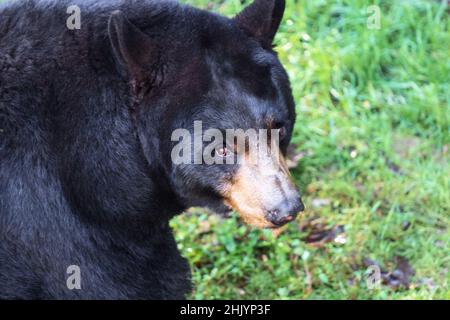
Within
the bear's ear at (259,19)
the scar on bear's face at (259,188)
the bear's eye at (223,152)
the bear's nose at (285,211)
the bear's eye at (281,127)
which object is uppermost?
the bear's ear at (259,19)

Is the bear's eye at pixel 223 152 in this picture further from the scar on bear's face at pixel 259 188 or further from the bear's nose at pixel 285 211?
the bear's nose at pixel 285 211

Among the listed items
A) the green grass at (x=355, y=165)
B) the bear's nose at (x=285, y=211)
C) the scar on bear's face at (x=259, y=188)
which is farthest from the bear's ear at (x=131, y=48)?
the green grass at (x=355, y=165)

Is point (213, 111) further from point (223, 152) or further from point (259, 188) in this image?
point (259, 188)

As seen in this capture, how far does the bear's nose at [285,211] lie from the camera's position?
4438 mm

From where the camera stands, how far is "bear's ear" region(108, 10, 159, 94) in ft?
13.8

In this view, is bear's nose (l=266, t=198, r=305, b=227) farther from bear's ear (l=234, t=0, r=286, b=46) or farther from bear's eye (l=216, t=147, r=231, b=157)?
bear's ear (l=234, t=0, r=286, b=46)

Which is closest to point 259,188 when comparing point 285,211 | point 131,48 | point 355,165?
point 285,211

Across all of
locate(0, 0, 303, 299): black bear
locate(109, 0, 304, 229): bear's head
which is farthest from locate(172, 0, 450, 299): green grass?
locate(109, 0, 304, 229): bear's head

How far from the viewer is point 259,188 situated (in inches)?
176

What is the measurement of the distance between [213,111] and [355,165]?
2641 mm

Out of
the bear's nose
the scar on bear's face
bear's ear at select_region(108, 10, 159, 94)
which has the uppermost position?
bear's ear at select_region(108, 10, 159, 94)

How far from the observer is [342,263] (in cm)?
622
